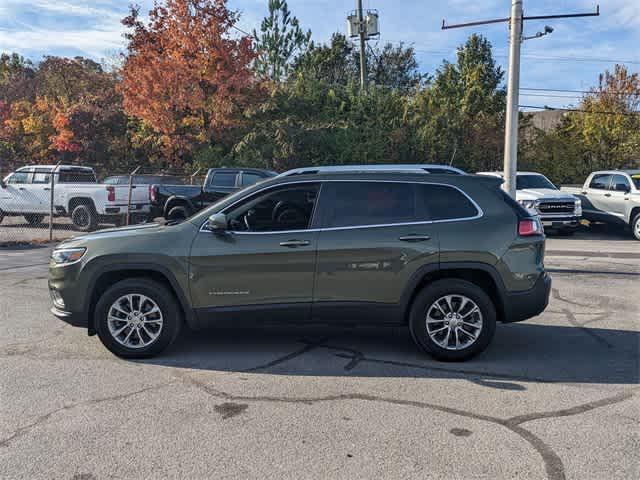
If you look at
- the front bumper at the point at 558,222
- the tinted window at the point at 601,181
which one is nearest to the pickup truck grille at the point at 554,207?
the front bumper at the point at 558,222

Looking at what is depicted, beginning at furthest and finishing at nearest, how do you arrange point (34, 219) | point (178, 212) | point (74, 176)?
point (34, 219), point (74, 176), point (178, 212)

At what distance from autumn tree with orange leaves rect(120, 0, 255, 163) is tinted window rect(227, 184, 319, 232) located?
719 inches

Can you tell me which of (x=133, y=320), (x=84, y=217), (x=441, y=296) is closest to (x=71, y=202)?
(x=84, y=217)

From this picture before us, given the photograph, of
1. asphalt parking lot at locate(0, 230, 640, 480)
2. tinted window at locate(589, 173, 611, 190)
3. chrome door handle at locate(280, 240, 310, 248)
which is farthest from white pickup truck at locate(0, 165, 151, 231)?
tinted window at locate(589, 173, 611, 190)

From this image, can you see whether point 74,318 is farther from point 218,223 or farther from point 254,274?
point 254,274

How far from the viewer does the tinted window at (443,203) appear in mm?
5500

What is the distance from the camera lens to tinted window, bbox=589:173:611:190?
55.8ft

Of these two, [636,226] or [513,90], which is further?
[636,226]

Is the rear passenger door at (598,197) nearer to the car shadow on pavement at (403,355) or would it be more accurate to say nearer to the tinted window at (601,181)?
the tinted window at (601,181)

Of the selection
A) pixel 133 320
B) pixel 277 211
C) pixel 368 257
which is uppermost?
pixel 277 211

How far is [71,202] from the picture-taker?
1677 centimetres

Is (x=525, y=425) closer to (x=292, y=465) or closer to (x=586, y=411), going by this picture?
(x=586, y=411)

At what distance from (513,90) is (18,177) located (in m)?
14.9

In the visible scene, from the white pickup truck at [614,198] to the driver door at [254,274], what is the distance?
44.8ft
